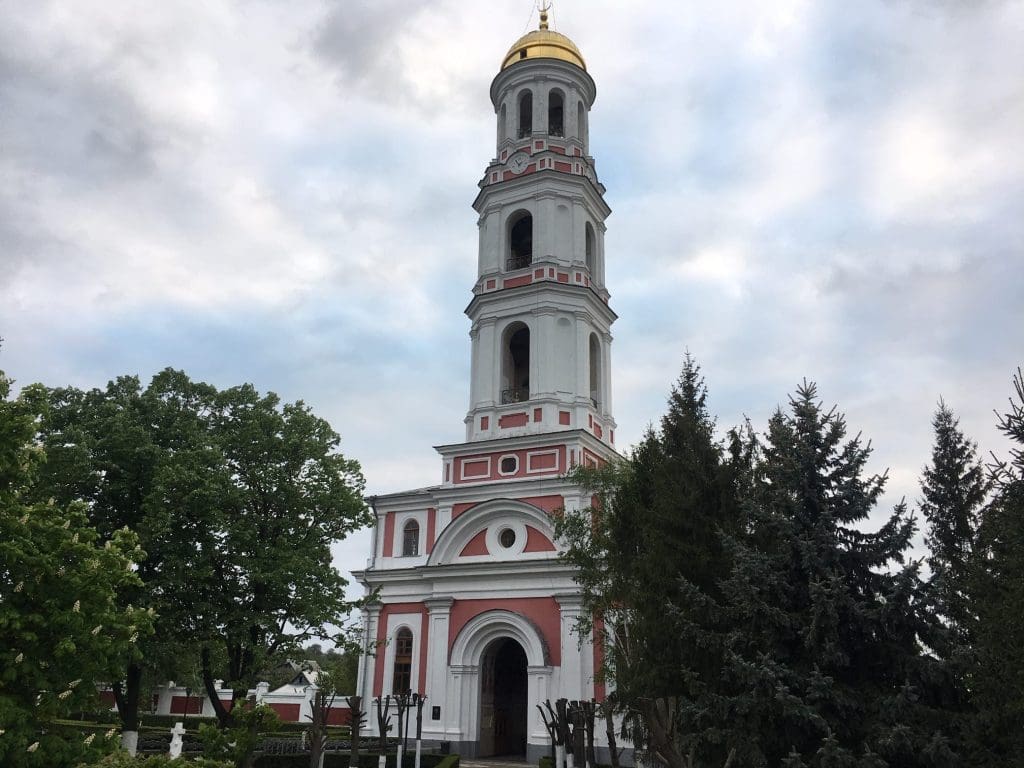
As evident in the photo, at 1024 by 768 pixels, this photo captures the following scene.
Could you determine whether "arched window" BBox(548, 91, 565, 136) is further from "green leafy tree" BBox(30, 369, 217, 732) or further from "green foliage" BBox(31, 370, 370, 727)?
"green leafy tree" BBox(30, 369, 217, 732)

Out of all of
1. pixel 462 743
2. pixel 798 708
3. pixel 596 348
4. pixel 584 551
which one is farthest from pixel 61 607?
pixel 596 348

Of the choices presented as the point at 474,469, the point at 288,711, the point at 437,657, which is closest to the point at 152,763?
the point at 437,657

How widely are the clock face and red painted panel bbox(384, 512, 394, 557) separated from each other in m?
13.8

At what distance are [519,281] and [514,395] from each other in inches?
169

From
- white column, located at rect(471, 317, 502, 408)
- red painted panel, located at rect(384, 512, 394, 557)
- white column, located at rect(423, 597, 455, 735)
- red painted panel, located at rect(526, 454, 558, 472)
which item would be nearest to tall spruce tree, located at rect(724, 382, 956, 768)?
red painted panel, located at rect(526, 454, 558, 472)

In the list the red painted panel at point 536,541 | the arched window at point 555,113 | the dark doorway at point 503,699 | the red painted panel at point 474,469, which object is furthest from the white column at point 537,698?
the arched window at point 555,113

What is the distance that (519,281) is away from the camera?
97.3 ft

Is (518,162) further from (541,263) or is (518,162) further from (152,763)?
(152,763)

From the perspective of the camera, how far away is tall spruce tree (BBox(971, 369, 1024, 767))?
11023mm

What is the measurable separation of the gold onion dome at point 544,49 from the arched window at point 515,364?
11014 millimetres

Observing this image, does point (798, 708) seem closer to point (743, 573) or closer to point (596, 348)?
point (743, 573)

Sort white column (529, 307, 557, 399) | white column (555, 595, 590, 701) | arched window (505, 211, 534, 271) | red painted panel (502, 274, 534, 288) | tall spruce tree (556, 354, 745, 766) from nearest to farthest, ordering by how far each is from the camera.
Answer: tall spruce tree (556, 354, 745, 766), white column (555, 595, 590, 701), white column (529, 307, 557, 399), red painted panel (502, 274, 534, 288), arched window (505, 211, 534, 271)

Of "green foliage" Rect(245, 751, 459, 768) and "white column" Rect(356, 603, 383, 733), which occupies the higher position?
"white column" Rect(356, 603, 383, 733)

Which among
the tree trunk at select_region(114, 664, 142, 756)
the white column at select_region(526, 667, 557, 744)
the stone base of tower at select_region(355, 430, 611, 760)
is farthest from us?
the stone base of tower at select_region(355, 430, 611, 760)
